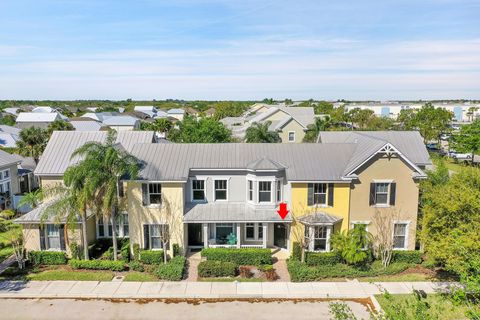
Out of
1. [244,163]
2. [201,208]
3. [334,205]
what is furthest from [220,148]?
[334,205]

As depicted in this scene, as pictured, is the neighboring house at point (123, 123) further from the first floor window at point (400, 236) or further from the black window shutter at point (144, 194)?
the first floor window at point (400, 236)

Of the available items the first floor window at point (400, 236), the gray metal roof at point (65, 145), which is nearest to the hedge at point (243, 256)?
the first floor window at point (400, 236)

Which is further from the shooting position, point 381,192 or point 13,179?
point 13,179

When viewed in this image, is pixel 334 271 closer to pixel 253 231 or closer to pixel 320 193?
pixel 320 193

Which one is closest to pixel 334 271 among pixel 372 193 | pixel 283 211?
pixel 283 211

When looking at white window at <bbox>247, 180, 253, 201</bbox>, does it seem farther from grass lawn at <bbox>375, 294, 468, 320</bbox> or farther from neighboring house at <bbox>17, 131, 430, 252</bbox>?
grass lawn at <bbox>375, 294, 468, 320</bbox>

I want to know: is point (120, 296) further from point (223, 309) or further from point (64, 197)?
point (64, 197)
